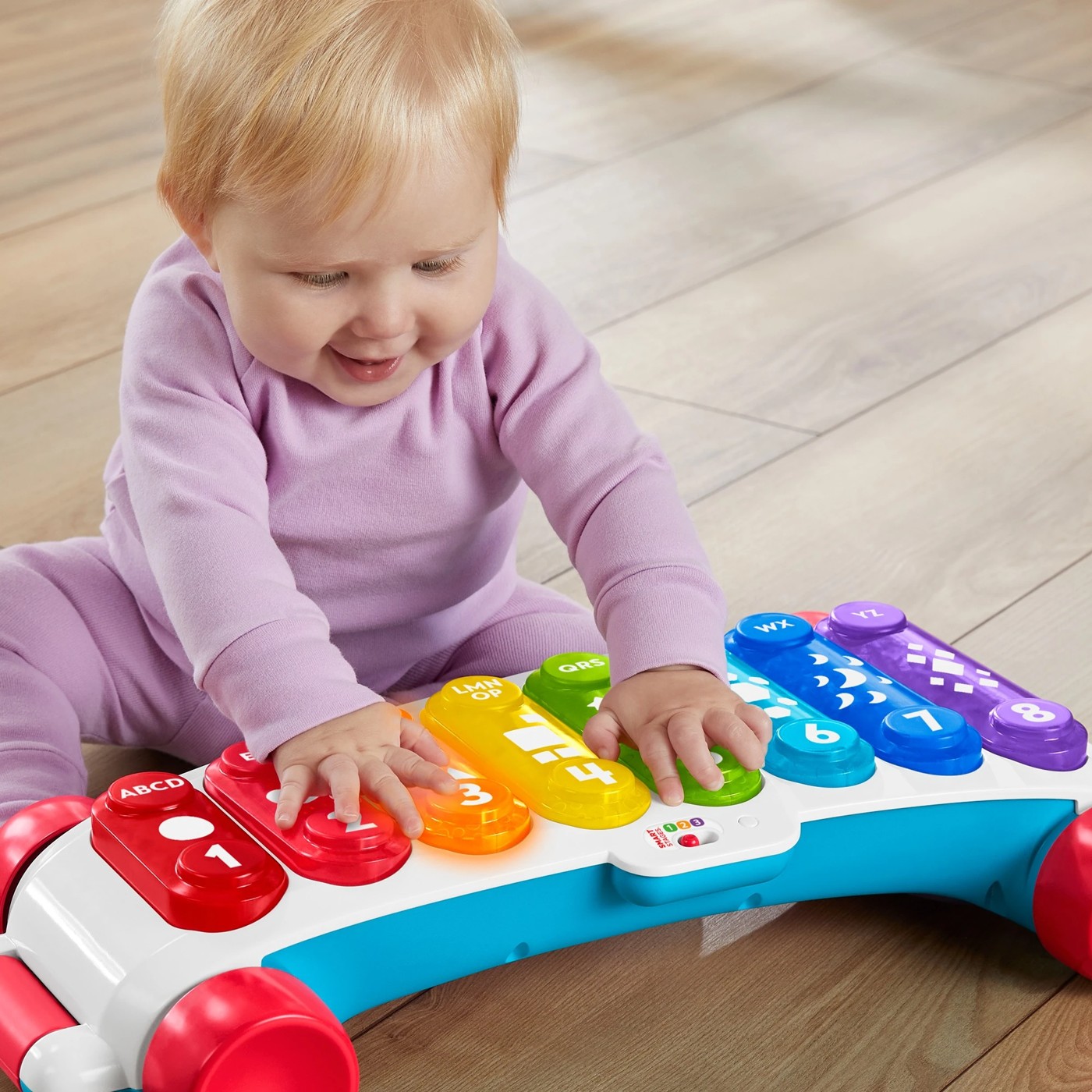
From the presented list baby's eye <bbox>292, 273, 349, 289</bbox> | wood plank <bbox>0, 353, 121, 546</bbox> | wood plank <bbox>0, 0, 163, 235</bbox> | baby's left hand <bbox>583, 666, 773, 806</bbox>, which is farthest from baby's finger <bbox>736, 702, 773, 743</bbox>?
wood plank <bbox>0, 0, 163, 235</bbox>

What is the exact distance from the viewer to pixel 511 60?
2.26ft

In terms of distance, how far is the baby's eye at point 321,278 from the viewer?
65 centimetres

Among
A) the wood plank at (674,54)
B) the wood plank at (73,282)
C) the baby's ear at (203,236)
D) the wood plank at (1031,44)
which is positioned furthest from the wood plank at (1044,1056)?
the wood plank at (1031,44)

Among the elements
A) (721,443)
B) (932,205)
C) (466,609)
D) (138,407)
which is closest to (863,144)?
(932,205)

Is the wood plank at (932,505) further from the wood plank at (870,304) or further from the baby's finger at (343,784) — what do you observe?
the baby's finger at (343,784)

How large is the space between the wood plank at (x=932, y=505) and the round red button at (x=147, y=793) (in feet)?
1.26

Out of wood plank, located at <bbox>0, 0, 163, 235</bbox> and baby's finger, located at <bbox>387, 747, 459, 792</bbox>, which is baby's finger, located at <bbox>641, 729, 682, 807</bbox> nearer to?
baby's finger, located at <bbox>387, 747, 459, 792</bbox>

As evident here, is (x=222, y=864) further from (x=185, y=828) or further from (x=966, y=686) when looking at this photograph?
(x=966, y=686)

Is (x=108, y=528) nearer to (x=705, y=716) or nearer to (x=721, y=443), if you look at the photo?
(x=705, y=716)

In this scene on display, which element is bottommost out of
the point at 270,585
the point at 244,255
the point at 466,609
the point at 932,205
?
the point at 932,205

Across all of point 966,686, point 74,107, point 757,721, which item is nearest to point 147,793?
point 757,721

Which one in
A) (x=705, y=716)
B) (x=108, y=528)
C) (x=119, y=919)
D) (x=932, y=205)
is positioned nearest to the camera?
(x=119, y=919)

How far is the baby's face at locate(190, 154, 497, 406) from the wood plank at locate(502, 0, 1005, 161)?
1029 millimetres

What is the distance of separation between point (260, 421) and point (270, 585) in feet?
0.34
